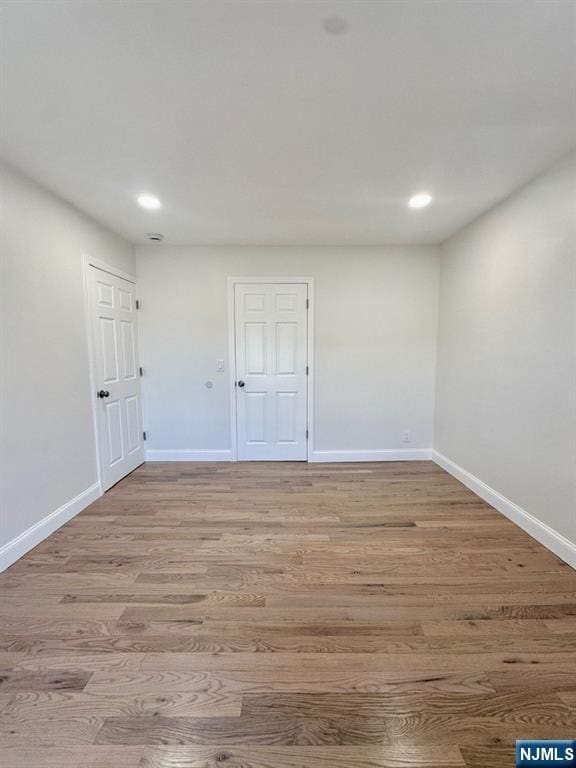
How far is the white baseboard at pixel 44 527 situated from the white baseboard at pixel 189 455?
893 mm

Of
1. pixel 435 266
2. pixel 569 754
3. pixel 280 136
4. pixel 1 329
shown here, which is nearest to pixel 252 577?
pixel 569 754

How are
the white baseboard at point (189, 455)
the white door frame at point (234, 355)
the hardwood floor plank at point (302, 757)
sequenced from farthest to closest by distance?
the white baseboard at point (189, 455)
the white door frame at point (234, 355)
the hardwood floor plank at point (302, 757)

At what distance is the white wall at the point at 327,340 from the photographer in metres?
3.51

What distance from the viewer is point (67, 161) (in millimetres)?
1924

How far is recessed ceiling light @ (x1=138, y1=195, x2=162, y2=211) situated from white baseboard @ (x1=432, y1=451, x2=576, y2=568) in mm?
3617

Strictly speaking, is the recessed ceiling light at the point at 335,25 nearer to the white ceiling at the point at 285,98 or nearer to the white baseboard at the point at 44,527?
Result: the white ceiling at the point at 285,98

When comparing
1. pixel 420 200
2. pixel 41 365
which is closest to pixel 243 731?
pixel 41 365

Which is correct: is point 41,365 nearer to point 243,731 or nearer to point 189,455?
point 189,455

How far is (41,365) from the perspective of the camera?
2.23 metres

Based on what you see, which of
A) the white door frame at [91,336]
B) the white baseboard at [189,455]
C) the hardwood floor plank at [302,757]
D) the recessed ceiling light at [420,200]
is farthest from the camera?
the white baseboard at [189,455]

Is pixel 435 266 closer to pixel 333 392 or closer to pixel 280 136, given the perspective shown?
pixel 333 392

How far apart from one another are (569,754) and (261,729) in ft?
3.31

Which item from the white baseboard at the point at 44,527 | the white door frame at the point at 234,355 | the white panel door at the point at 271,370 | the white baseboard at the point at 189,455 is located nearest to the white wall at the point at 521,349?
the white door frame at the point at 234,355

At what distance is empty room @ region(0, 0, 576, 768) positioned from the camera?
1131mm
